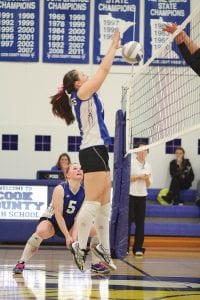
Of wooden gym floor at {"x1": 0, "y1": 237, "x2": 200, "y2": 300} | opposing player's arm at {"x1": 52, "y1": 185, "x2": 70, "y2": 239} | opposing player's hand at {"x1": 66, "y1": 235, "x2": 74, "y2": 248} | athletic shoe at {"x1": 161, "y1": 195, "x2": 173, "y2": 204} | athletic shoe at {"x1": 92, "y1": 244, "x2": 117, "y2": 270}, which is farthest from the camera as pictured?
athletic shoe at {"x1": 161, "y1": 195, "x2": 173, "y2": 204}

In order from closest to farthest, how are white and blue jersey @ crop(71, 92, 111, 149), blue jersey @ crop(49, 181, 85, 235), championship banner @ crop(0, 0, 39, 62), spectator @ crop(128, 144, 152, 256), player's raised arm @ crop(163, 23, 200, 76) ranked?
player's raised arm @ crop(163, 23, 200, 76) < white and blue jersey @ crop(71, 92, 111, 149) < blue jersey @ crop(49, 181, 85, 235) < spectator @ crop(128, 144, 152, 256) < championship banner @ crop(0, 0, 39, 62)

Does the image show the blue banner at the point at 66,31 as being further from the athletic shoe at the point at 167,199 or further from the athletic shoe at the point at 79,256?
the athletic shoe at the point at 79,256

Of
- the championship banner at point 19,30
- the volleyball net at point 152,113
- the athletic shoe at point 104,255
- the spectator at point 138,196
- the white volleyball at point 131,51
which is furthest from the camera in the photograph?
the championship banner at point 19,30

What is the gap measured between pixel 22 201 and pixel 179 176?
381 centimetres

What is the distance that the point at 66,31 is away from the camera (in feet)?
45.5

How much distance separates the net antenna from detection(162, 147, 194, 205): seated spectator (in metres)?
1.19

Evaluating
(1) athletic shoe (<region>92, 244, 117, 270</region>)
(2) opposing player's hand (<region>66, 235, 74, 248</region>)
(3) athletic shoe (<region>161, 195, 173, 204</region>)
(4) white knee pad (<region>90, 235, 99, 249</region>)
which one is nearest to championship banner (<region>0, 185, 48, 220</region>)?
(3) athletic shoe (<region>161, 195, 173, 204</region>)

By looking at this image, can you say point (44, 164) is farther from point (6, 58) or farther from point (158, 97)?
point (158, 97)

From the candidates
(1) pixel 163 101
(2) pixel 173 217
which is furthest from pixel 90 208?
(2) pixel 173 217

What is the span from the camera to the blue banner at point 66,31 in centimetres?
1384

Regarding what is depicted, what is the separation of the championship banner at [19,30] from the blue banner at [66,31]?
231mm

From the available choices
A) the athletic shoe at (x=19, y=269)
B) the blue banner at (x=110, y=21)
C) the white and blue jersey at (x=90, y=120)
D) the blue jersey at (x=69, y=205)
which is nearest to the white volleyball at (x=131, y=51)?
the white and blue jersey at (x=90, y=120)

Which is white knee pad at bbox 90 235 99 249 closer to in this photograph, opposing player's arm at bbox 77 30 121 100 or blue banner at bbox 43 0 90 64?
opposing player's arm at bbox 77 30 121 100

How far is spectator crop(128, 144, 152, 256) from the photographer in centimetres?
960
